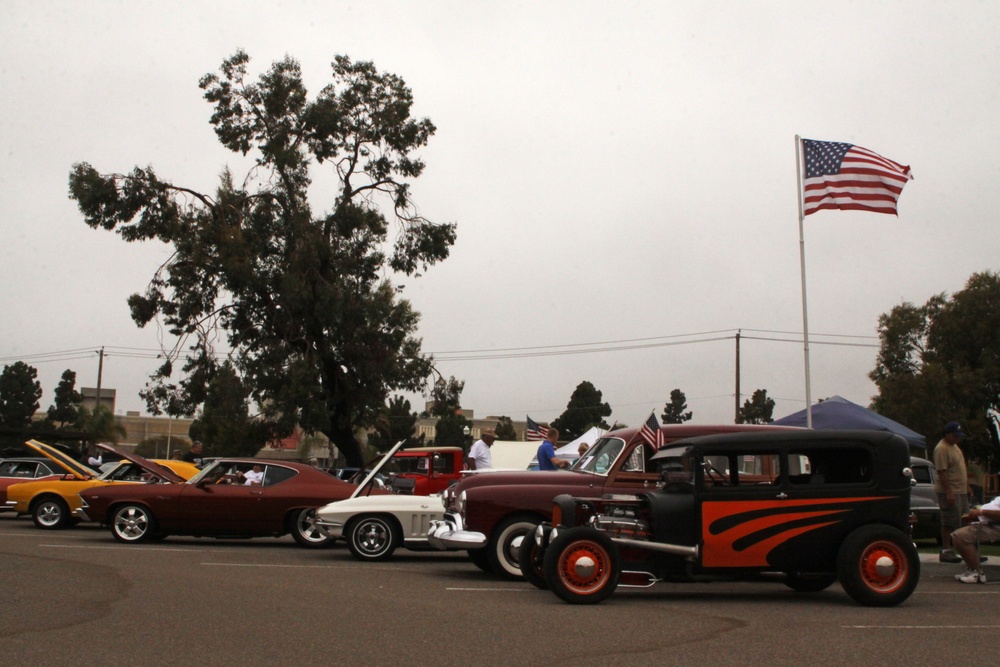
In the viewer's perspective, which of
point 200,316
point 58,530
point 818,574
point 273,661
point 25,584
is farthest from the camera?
point 200,316

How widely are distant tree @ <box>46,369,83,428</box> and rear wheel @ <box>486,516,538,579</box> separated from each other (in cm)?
7494

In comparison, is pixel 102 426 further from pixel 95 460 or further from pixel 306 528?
pixel 306 528

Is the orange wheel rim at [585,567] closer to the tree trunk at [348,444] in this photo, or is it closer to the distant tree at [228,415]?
the distant tree at [228,415]

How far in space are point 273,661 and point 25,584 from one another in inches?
189

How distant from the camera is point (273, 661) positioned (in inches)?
252

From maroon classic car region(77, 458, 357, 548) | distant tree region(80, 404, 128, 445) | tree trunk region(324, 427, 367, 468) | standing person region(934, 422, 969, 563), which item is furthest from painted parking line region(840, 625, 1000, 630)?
distant tree region(80, 404, 128, 445)

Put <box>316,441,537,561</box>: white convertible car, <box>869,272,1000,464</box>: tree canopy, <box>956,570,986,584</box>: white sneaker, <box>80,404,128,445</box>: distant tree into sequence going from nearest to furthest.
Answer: <box>956,570,986,584</box>: white sneaker, <box>316,441,537,561</box>: white convertible car, <box>869,272,1000,464</box>: tree canopy, <box>80,404,128,445</box>: distant tree

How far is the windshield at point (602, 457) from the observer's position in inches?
468

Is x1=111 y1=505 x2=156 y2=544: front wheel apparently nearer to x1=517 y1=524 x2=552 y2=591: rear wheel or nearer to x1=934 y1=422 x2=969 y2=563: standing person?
x1=517 y1=524 x2=552 y2=591: rear wheel

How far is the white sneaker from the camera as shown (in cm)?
1216

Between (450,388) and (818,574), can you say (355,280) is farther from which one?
(818,574)

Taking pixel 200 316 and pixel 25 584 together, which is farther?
pixel 200 316

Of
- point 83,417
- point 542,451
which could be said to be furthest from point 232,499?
point 83,417

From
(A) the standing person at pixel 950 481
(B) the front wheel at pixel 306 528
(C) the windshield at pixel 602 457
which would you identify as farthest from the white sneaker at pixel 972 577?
(B) the front wheel at pixel 306 528
